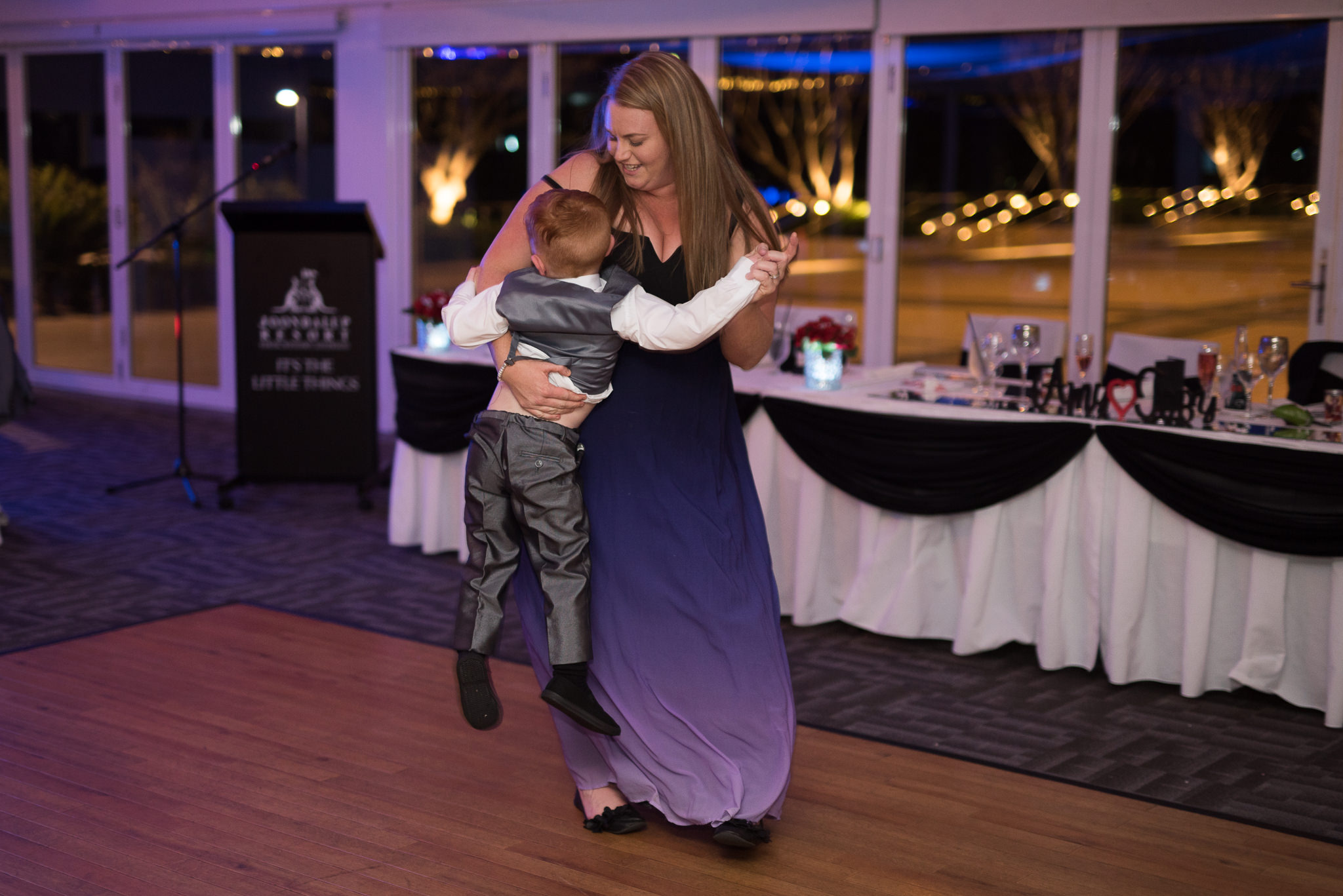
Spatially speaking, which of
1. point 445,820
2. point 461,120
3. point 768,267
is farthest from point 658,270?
point 461,120

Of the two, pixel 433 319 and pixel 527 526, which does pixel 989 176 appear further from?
pixel 527 526

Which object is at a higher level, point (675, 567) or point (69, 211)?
point (69, 211)

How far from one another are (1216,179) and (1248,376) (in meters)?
2.98

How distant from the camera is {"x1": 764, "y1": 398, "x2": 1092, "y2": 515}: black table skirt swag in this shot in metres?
4.14

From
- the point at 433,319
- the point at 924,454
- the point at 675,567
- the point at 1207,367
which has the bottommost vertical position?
the point at 675,567

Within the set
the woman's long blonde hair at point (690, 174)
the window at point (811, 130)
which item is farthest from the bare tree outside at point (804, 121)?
the woman's long blonde hair at point (690, 174)

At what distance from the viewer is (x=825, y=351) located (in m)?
4.82

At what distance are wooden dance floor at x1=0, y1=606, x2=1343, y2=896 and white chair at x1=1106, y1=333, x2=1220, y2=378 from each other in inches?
86.7

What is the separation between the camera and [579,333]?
255 centimetres

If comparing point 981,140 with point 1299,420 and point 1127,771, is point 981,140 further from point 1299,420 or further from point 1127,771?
point 1127,771

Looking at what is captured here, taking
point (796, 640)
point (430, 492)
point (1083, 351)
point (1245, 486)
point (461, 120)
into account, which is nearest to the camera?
point (1245, 486)

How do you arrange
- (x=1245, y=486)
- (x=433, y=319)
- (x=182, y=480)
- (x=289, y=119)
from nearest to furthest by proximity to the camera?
(x=1245, y=486) < (x=433, y=319) < (x=182, y=480) < (x=289, y=119)

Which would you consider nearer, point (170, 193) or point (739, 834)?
point (739, 834)

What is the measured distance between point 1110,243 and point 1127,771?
12.9 feet
